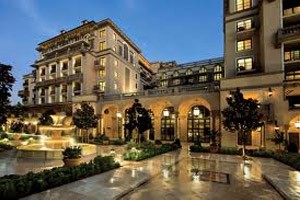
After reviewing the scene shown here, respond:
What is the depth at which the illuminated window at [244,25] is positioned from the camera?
91.5 ft

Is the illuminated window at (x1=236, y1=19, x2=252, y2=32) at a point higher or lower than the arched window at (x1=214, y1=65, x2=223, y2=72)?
higher

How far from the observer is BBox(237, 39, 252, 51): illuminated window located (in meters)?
27.7

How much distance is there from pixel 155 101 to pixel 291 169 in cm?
2029

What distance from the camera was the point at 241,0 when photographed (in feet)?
94.6

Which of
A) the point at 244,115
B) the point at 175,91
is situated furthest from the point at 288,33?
the point at 175,91

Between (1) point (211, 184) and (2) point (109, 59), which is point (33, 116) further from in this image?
(1) point (211, 184)

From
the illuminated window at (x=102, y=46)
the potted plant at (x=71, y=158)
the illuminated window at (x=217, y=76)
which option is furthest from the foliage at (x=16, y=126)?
the illuminated window at (x=217, y=76)

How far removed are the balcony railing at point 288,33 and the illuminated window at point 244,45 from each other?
4.37m

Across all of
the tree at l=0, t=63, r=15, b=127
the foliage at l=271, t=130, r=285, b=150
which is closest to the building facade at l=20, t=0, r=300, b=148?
the foliage at l=271, t=130, r=285, b=150

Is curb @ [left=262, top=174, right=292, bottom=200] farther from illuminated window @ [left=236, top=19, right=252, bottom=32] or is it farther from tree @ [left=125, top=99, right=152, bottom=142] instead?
illuminated window @ [left=236, top=19, right=252, bottom=32]

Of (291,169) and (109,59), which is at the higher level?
(109,59)

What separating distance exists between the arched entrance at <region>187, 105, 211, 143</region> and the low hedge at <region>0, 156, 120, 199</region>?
78.1 feet

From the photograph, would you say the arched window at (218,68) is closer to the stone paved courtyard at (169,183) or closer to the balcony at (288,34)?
the balcony at (288,34)

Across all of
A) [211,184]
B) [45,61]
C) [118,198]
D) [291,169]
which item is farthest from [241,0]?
[45,61]
